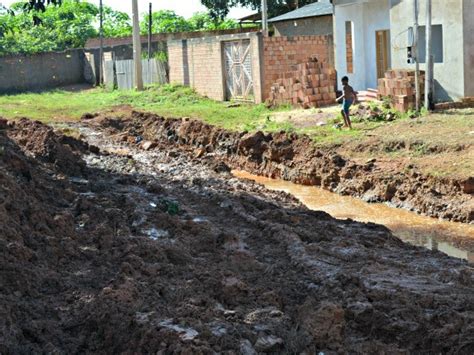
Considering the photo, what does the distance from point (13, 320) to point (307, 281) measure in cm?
286

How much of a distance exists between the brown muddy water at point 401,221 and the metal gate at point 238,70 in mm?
10496

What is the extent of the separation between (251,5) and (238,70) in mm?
18169

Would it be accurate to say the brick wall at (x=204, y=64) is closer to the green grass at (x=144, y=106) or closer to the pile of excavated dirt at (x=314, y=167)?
the green grass at (x=144, y=106)

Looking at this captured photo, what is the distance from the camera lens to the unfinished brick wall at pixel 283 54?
83.5ft

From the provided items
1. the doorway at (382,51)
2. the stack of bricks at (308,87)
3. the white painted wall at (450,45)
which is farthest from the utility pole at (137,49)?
the white painted wall at (450,45)

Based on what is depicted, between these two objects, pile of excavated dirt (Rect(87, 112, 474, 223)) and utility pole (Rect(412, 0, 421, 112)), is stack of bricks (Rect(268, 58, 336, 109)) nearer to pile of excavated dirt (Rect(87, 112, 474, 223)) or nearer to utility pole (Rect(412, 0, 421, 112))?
pile of excavated dirt (Rect(87, 112, 474, 223))

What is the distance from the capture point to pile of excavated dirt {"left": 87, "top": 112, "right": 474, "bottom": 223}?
1312cm

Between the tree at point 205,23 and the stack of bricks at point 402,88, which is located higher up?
the tree at point 205,23

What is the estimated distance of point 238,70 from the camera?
2702cm

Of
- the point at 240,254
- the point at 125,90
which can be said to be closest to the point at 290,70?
the point at 125,90

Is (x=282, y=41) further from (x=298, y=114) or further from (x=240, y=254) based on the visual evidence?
(x=240, y=254)

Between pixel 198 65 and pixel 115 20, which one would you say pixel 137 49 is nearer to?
pixel 198 65

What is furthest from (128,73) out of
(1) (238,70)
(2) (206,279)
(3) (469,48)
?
(2) (206,279)

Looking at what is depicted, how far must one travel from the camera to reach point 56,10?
53.7 m
